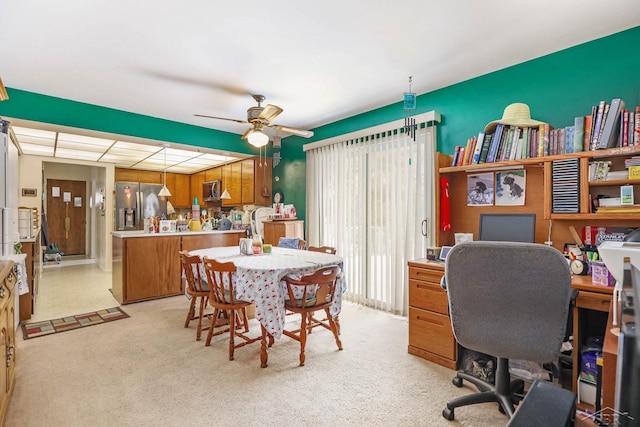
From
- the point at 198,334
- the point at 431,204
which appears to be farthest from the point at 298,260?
the point at 431,204

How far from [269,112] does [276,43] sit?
0.78 meters

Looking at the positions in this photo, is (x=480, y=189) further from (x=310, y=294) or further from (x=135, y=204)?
(x=135, y=204)

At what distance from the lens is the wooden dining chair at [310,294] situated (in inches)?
99.6

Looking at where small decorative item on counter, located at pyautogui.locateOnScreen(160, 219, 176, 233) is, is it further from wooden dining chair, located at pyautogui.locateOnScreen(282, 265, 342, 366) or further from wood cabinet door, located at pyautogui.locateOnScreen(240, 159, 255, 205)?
wooden dining chair, located at pyautogui.locateOnScreen(282, 265, 342, 366)

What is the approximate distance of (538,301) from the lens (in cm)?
157

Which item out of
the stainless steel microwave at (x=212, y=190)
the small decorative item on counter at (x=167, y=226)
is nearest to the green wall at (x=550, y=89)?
the small decorative item on counter at (x=167, y=226)

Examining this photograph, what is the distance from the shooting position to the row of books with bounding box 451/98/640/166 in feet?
6.97

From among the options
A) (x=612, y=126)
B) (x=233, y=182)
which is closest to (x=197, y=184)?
(x=233, y=182)

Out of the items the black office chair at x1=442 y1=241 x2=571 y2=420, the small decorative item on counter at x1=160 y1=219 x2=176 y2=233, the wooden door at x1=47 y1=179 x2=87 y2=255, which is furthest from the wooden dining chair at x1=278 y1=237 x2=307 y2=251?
the wooden door at x1=47 y1=179 x2=87 y2=255

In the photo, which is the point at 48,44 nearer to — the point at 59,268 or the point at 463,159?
the point at 463,159

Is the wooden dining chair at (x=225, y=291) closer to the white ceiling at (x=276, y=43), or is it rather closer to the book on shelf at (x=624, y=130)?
the white ceiling at (x=276, y=43)

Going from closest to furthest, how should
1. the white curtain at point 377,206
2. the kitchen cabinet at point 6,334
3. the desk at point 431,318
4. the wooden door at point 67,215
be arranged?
the kitchen cabinet at point 6,334
the desk at point 431,318
the white curtain at point 377,206
the wooden door at point 67,215

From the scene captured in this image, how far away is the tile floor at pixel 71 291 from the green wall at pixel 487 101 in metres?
2.24

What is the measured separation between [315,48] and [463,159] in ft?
5.31
